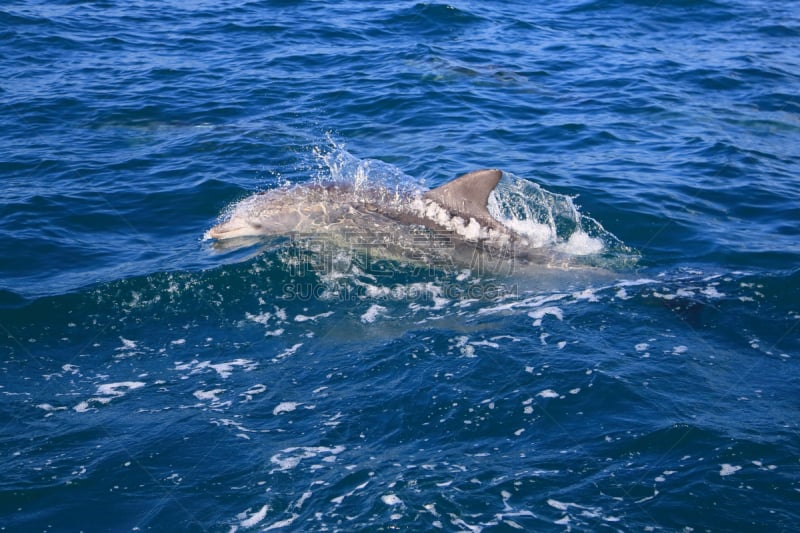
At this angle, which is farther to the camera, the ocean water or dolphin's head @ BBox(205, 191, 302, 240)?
dolphin's head @ BBox(205, 191, 302, 240)

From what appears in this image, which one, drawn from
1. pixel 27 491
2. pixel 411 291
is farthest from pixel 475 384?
pixel 27 491

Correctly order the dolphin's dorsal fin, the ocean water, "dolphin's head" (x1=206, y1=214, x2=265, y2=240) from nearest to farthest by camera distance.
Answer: the ocean water < the dolphin's dorsal fin < "dolphin's head" (x1=206, y1=214, x2=265, y2=240)

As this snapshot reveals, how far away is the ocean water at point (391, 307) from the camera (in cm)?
767

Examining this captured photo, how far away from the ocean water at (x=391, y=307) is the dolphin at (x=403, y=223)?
1.24 ft

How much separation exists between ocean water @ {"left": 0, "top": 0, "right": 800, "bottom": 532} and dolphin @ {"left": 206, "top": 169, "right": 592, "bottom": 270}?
378 millimetres

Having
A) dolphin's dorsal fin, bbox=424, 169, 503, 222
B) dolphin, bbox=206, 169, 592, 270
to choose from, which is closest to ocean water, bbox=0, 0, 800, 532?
dolphin, bbox=206, 169, 592, 270

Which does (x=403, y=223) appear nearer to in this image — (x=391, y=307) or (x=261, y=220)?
(x=391, y=307)

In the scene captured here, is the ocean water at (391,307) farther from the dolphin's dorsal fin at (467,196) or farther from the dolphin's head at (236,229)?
the dolphin's dorsal fin at (467,196)

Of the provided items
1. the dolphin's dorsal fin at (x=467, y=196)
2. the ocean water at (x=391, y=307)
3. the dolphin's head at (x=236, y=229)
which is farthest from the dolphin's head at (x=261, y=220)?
the dolphin's dorsal fin at (x=467, y=196)

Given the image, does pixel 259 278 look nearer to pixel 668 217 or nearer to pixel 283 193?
pixel 283 193

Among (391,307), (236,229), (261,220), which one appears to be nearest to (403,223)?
(391,307)

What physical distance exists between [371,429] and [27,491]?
3.48 m

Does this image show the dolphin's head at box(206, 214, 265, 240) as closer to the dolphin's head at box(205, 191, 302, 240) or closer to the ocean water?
the dolphin's head at box(205, 191, 302, 240)

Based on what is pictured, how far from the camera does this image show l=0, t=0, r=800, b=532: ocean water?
7.67m
